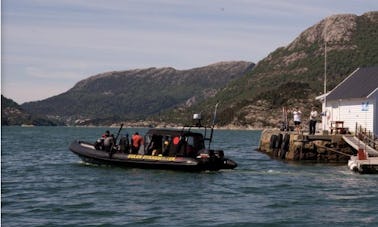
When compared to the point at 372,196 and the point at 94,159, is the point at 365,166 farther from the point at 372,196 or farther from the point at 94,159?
the point at 94,159

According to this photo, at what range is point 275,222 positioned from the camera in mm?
20781

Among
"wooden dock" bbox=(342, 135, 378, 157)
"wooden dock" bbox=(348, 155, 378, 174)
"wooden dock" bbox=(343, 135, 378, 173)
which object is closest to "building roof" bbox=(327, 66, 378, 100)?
"wooden dock" bbox=(342, 135, 378, 157)

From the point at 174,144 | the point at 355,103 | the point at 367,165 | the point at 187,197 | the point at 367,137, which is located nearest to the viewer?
the point at 187,197

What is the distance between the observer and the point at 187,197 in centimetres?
2577

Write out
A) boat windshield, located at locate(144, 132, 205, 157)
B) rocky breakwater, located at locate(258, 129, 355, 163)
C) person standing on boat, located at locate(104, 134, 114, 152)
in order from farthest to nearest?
rocky breakwater, located at locate(258, 129, 355, 163)
person standing on boat, located at locate(104, 134, 114, 152)
boat windshield, located at locate(144, 132, 205, 157)

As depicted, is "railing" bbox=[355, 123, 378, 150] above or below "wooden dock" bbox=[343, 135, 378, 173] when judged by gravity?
above

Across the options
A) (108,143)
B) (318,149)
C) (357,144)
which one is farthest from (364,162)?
(108,143)

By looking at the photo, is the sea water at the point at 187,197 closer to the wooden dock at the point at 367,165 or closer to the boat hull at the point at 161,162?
the boat hull at the point at 161,162

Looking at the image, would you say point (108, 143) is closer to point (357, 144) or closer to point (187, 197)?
point (187, 197)

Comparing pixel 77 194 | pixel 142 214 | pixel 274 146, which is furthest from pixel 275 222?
pixel 274 146

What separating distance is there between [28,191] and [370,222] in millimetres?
13645

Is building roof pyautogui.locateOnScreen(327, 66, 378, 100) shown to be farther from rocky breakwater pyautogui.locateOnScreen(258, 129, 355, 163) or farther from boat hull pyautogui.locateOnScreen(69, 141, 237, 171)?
boat hull pyautogui.locateOnScreen(69, 141, 237, 171)

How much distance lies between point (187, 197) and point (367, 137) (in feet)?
57.5

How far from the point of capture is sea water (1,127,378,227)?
2114 cm
